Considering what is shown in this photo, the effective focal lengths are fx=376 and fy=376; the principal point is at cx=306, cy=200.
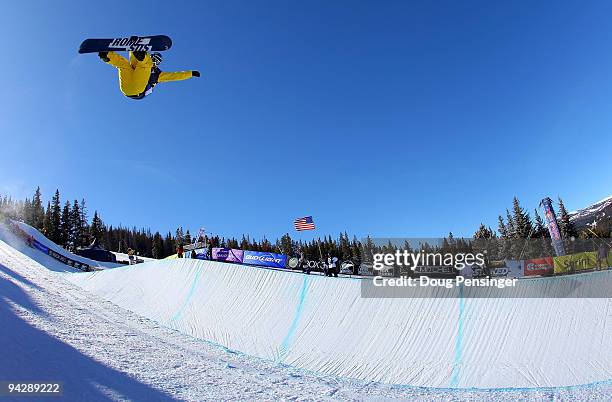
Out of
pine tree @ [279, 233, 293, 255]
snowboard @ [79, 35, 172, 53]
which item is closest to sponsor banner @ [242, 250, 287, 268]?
snowboard @ [79, 35, 172, 53]

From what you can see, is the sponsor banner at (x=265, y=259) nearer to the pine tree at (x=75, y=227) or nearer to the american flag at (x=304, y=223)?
the american flag at (x=304, y=223)

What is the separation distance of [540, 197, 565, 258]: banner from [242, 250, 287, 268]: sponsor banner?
54.9ft

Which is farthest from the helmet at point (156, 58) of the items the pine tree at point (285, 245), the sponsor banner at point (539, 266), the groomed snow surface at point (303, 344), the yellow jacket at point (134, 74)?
the pine tree at point (285, 245)

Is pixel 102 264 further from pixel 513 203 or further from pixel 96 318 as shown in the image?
pixel 513 203

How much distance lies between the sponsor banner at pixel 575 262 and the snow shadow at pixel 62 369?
72.6 ft

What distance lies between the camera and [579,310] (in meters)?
9.38

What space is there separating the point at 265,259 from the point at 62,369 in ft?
70.7

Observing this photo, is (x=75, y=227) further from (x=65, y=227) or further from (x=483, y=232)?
(x=483, y=232)

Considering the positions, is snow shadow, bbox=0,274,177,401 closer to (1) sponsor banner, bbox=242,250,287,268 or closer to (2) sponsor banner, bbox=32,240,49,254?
(1) sponsor banner, bbox=242,250,287,268

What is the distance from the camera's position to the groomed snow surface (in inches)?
252

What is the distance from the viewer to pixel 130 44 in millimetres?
7332

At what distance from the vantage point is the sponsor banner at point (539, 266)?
2194cm

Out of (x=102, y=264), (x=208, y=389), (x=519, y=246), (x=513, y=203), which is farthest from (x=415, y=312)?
(x=513, y=203)

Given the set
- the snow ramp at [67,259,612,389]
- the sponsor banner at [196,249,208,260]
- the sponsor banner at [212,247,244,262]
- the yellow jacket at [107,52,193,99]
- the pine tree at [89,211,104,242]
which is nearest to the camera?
the yellow jacket at [107,52,193,99]
